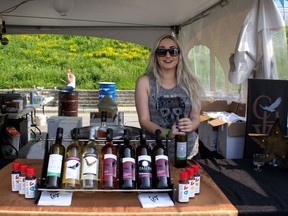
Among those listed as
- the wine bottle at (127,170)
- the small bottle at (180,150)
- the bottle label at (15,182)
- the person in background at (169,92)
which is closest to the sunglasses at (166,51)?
the person in background at (169,92)

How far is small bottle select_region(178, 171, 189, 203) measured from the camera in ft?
4.17

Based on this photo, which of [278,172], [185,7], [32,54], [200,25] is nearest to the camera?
[278,172]

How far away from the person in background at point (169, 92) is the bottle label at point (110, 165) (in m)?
0.66

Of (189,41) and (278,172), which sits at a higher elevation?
(189,41)

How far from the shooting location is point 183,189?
50.1 inches

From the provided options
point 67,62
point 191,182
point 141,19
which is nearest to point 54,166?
point 191,182

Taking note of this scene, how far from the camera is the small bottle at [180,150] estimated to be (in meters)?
1.64

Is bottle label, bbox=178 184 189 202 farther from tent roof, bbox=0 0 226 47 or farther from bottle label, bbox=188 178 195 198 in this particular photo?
tent roof, bbox=0 0 226 47

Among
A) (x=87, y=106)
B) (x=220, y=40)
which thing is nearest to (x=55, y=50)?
(x=87, y=106)

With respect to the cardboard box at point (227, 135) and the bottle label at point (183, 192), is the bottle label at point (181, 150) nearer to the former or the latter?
the bottle label at point (183, 192)

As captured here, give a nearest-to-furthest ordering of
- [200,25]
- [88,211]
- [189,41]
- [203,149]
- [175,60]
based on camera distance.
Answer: [88,211] → [175,60] → [203,149] → [200,25] → [189,41]

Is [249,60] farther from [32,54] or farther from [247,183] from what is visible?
[32,54]

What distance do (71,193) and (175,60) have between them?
1.00 m

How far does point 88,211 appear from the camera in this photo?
47.8 inches
